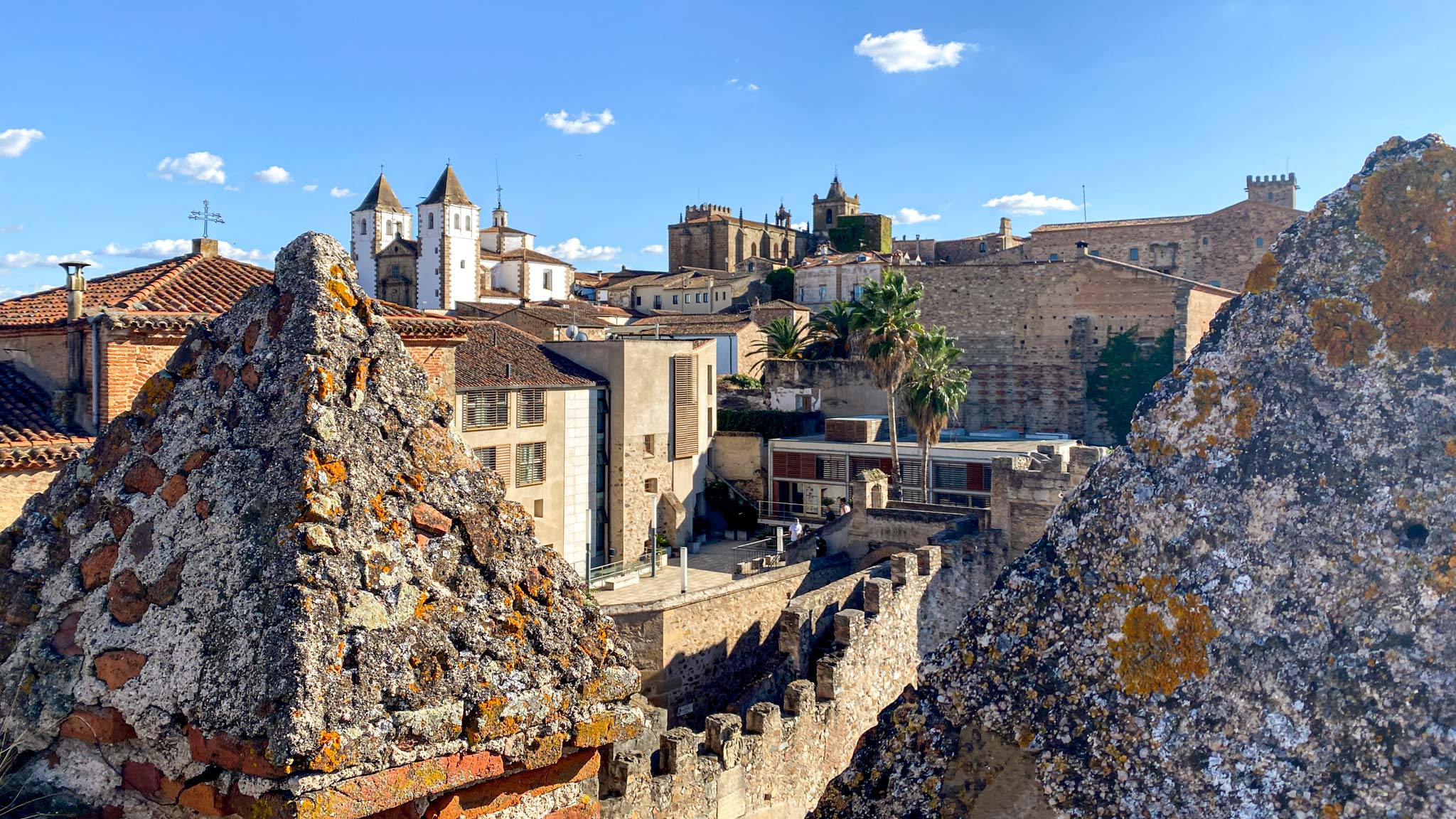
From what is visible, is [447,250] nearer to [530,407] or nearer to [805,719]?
[530,407]

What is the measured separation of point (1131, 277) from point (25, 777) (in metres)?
46.5

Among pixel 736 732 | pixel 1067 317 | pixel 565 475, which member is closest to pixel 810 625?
pixel 736 732

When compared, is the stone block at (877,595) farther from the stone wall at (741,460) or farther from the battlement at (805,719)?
the stone wall at (741,460)

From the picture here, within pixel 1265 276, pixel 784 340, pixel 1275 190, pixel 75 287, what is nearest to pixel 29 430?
pixel 75 287

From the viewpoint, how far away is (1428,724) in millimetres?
→ 2363

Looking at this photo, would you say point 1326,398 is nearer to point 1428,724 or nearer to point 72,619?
point 1428,724

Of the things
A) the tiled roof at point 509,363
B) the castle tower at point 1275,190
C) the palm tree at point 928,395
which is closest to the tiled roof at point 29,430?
the tiled roof at point 509,363

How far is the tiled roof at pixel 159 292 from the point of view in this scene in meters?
14.7

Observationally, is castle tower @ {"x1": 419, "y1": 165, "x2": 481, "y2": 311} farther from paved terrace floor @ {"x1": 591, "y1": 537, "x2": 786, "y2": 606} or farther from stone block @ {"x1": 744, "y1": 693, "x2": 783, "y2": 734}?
stone block @ {"x1": 744, "y1": 693, "x2": 783, "y2": 734}

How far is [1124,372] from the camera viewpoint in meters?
44.3

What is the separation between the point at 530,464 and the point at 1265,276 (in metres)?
26.0

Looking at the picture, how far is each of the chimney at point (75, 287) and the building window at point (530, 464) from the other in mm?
13379

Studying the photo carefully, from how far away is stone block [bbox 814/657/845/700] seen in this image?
1862cm

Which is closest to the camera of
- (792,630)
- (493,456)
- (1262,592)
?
(1262,592)
